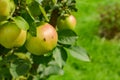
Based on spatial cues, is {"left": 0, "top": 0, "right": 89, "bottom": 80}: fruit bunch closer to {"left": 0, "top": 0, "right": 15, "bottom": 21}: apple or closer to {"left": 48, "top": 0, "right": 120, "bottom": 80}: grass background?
{"left": 0, "top": 0, "right": 15, "bottom": 21}: apple

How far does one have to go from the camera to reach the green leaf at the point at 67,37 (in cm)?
143

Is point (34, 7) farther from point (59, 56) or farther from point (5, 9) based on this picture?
point (59, 56)

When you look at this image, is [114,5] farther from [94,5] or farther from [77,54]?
[77,54]

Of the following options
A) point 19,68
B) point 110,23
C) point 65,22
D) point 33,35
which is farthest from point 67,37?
point 110,23

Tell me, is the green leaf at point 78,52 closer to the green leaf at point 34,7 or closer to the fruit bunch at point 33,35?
the fruit bunch at point 33,35

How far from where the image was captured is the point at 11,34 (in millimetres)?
1137

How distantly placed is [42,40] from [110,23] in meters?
4.17

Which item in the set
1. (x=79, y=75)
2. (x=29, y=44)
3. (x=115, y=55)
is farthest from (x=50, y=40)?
(x=115, y=55)

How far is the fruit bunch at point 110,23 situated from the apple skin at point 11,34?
13.3 feet

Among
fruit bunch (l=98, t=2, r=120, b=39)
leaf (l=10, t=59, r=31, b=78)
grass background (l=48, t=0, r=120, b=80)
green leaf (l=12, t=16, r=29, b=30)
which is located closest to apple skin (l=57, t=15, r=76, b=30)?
leaf (l=10, t=59, r=31, b=78)

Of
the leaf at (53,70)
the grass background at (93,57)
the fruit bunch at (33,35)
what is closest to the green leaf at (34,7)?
the fruit bunch at (33,35)

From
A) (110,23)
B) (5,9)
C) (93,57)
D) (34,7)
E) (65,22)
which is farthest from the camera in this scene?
(110,23)

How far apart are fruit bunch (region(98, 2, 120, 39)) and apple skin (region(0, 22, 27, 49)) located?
13.3 feet

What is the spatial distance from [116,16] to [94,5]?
721mm
